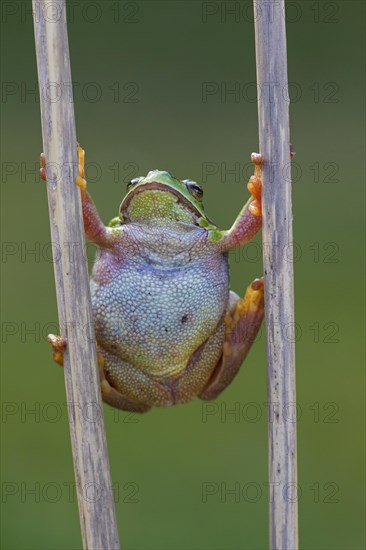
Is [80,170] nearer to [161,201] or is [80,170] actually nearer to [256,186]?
[161,201]

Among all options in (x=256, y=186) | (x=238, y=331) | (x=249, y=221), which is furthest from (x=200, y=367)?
(x=256, y=186)

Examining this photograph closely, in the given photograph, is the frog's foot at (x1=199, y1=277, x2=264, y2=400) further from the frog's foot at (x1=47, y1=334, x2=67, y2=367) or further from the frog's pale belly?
the frog's foot at (x1=47, y1=334, x2=67, y2=367)

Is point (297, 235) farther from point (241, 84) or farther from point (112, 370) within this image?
point (112, 370)

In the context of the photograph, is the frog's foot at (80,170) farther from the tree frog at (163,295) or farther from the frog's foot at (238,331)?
the frog's foot at (238,331)

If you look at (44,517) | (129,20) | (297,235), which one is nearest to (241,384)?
(297,235)

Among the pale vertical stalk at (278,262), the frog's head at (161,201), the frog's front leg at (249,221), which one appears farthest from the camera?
the frog's head at (161,201)

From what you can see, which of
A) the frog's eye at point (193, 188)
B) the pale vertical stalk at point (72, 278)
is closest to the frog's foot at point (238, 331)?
the frog's eye at point (193, 188)
